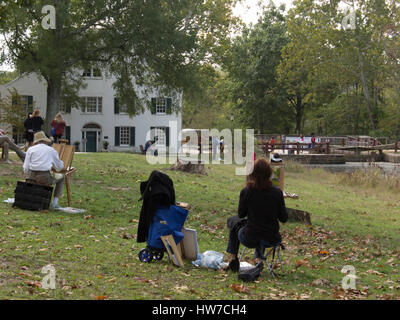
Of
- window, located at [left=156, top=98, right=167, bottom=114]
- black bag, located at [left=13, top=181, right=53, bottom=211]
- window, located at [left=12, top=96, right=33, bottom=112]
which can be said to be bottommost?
black bag, located at [left=13, top=181, right=53, bottom=211]

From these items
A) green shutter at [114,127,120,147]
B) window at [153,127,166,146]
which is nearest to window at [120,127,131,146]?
green shutter at [114,127,120,147]

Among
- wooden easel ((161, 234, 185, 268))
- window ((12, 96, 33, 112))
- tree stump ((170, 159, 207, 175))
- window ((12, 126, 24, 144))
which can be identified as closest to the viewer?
wooden easel ((161, 234, 185, 268))

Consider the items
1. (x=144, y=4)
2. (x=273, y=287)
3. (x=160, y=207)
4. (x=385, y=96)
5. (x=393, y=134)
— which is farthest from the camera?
(x=385, y=96)

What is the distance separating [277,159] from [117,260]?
712 cm

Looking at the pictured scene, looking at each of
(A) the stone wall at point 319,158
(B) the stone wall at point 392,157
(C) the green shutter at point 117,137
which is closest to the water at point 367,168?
(A) the stone wall at point 319,158

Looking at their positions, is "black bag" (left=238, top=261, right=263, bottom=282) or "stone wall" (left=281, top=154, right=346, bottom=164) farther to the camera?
"stone wall" (left=281, top=154, right=346, bottom=164)

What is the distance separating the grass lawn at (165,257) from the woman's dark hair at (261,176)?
1.26 m

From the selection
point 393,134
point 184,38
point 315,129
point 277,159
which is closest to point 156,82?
point 184,38

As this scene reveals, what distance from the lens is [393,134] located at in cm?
5947

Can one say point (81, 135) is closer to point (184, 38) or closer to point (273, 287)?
point (184, 38)

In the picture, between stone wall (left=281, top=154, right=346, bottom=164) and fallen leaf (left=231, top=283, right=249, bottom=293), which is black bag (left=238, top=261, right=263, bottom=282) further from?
stone wall (left=281, top=154, right=346, bottom=164)

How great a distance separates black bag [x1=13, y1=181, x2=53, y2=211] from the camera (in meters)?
11.5

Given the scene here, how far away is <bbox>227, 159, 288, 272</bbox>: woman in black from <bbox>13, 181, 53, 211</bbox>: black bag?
17.6 feet

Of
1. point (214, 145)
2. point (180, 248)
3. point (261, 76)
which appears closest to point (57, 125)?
point (180, 248)
